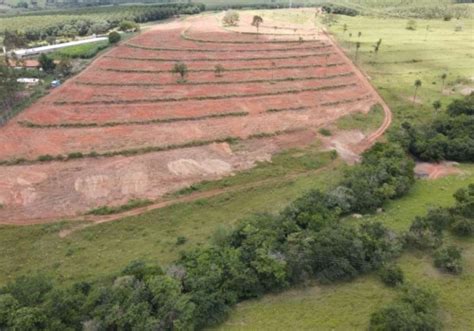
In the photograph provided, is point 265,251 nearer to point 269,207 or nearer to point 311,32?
point 269,207

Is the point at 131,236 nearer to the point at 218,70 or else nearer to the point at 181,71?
the point at 181,71

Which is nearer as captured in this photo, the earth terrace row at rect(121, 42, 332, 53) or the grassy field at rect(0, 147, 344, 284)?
the grassy field at rect(0, 147, 344, 284)

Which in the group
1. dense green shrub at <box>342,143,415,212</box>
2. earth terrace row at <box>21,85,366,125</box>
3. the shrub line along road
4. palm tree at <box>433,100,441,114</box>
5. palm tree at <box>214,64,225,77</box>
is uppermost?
the shrub line along road

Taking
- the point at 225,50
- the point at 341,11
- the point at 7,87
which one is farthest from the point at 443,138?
the point at 341,11

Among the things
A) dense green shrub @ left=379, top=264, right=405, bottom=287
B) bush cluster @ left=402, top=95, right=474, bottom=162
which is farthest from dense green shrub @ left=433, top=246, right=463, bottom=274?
bush cluster @ left=402, top=95, right=474, bottom=162

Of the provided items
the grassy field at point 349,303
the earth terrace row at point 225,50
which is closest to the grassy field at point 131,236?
the grassy field at point 349,303

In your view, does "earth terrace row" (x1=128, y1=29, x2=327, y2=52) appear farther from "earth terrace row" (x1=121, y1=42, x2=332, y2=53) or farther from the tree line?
the tree line
